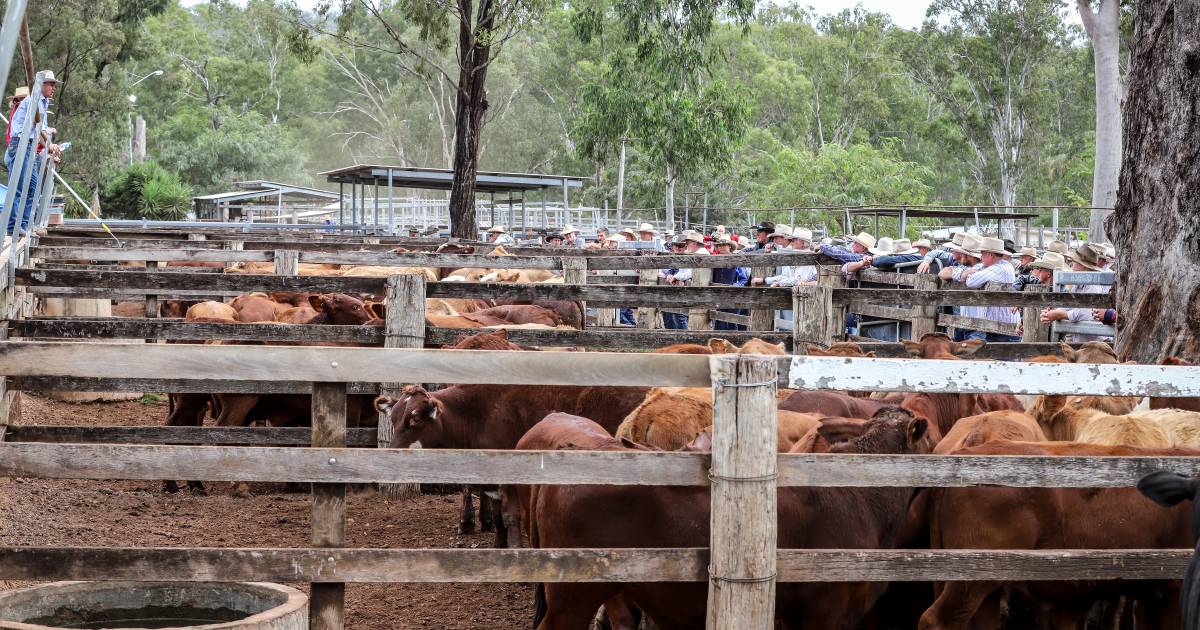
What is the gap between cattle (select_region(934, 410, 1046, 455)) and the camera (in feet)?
19.4

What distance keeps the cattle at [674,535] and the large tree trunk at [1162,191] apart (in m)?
3.96

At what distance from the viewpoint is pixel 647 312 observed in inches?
668

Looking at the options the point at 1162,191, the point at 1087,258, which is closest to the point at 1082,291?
the point at 1087,258

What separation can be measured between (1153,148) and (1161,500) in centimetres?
519

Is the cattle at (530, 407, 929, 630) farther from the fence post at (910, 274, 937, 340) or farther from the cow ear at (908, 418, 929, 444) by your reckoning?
the fence post at (910, 274, 937, 340)

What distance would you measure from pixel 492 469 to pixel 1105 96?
28.5m

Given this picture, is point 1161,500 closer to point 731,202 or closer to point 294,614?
point 294,614

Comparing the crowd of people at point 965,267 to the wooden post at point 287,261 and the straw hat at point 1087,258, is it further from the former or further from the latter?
the wooden post at point 287,261

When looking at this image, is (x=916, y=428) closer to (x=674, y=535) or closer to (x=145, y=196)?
(x=674, y=535)

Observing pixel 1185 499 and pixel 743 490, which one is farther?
pixel 743 490

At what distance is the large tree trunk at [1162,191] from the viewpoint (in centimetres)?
785

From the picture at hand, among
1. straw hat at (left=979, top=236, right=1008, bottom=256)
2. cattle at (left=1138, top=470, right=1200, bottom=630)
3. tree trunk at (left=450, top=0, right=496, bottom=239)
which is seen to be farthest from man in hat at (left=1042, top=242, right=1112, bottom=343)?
tree trunk at (left=450, top=0, right=496, bottom=239)

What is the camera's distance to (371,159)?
Answer: 89.2 m

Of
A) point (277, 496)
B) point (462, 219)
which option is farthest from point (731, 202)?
point (277, 496)
